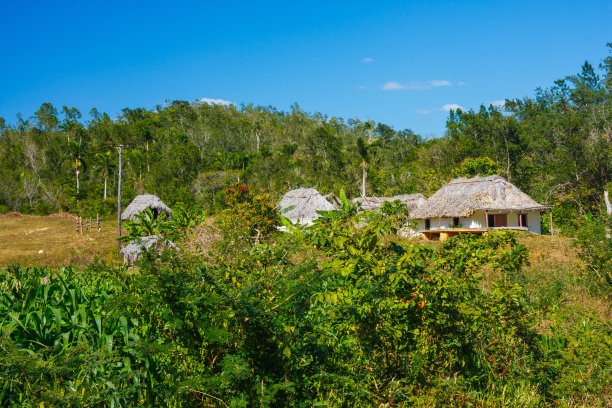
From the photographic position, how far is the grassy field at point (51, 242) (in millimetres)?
18500

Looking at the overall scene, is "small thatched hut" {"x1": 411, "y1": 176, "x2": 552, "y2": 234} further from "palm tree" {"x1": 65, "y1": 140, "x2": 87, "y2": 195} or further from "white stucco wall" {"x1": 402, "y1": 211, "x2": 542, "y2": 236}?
"palm tree" {"x1": 65, "y1": 140, "x2": 87, "y2": 195}

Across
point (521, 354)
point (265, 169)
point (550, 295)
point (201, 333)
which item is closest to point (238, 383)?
point (201, 333)

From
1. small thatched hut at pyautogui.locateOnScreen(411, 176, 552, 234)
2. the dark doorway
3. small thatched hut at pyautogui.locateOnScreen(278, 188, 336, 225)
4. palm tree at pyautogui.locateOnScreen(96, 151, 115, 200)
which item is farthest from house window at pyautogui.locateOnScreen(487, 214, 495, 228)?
palm tree at pyautogui.locateOnScreen(96, 151, 115, 200)

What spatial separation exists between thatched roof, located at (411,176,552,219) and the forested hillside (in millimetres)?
2929

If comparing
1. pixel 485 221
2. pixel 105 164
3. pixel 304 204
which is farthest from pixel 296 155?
pixel 485 221

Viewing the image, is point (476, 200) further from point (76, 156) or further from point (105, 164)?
point (76, 156)

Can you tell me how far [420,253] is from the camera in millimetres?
3051

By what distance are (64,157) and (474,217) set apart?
45.7 m

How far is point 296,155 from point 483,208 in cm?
3111

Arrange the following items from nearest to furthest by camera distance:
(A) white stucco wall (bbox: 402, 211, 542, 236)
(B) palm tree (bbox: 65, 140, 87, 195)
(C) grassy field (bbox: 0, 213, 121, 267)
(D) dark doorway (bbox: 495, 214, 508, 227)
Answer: (C) grassy field (bbox: 0, 213, 121, 267), (A) white stucco wall (bbox: 402, 211, 542, 236), (D) dark doorway (bbox: 495, 214, 508, 227), (B) palm tree (bbox: 65, 140, 87, 195)

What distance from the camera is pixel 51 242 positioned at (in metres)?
25.4

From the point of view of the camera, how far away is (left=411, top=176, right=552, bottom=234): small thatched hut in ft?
78.9

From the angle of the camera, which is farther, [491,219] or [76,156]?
[76,156]

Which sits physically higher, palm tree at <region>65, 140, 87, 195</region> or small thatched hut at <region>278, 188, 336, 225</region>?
palm tree at <region>65, 140, 87, 195</region>
